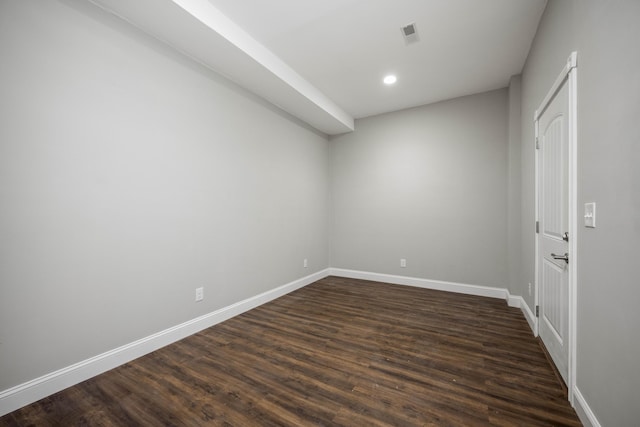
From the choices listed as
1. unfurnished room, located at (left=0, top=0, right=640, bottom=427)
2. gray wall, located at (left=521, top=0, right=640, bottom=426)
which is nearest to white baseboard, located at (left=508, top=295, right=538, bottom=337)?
unfurnished room, located at (left=0, top=0, right=640, bottom=427)

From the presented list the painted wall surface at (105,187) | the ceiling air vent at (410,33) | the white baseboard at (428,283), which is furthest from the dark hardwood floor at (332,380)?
the ceiling air vent at (410,33)

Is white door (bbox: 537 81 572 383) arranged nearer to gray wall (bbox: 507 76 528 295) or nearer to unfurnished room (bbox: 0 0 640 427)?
unfurnished room (bbox: 0 0 640 427)

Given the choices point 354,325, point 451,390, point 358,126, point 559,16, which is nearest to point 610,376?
point 451,390

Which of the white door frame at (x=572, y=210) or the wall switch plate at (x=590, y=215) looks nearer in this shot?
the wall switch plate at (x=590, y=215)

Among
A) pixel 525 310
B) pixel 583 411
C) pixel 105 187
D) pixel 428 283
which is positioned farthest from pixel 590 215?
pixel 105 187

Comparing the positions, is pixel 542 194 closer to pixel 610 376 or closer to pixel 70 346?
pixel 610 376

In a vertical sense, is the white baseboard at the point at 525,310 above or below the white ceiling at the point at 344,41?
below

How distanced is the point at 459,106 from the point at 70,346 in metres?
5.07

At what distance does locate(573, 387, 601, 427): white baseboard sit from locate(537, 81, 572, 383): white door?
23cm

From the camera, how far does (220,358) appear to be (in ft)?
7.09

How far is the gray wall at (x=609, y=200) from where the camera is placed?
1.07 metres

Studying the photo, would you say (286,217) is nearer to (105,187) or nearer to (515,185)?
(105,187)

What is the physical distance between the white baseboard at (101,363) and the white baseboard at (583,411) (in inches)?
117

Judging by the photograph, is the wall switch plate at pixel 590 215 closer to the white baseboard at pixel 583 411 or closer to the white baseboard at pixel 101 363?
the white baseboard at pixel 583 411
